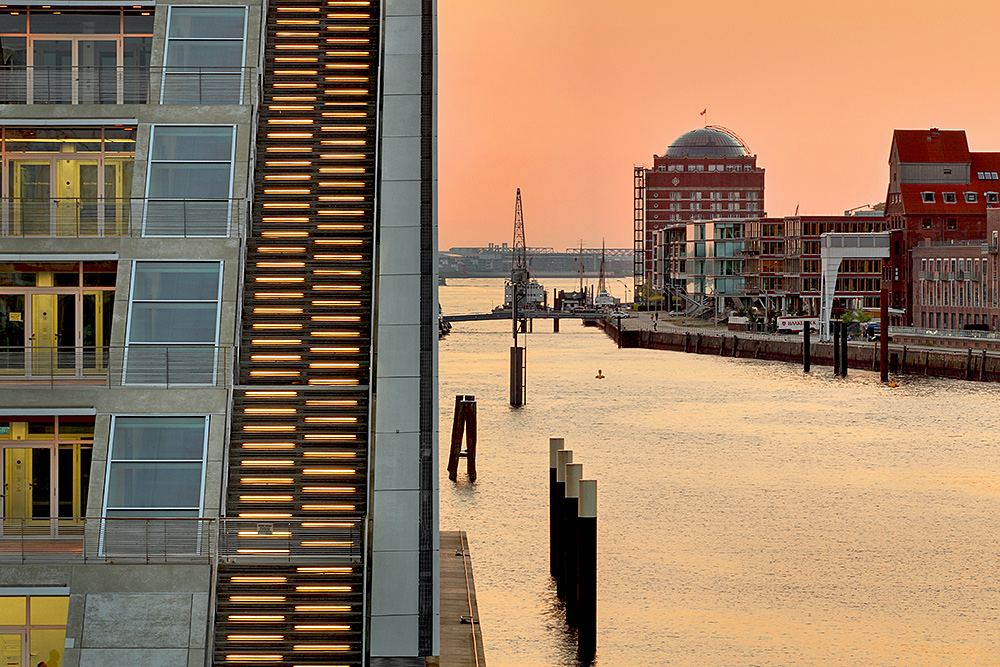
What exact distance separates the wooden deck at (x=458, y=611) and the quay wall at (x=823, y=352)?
69.9m

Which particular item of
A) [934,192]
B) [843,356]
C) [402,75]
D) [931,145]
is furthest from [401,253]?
[931,145]

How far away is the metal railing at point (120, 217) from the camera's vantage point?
2402cm

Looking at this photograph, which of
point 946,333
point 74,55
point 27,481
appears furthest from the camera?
point 946,333

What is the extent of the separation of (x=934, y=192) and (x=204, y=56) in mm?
121189

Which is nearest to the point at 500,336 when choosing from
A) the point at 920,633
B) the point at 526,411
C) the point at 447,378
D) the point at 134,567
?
the point at 447,378

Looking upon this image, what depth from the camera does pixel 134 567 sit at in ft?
66.3

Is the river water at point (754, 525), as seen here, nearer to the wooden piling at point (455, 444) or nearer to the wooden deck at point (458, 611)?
the wooden piling at point (455, 444)

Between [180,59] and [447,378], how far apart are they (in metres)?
79.4

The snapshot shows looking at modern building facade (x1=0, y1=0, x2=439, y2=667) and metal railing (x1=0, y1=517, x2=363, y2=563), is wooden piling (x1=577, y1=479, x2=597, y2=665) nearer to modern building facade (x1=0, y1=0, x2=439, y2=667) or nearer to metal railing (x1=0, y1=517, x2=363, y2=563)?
modern building facade (x1=0, y1=0, x2=439, y2=667)

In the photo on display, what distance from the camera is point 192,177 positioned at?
24.6 m

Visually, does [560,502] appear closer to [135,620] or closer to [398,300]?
[398,300]

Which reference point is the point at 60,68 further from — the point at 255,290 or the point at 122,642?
the point at 122,642

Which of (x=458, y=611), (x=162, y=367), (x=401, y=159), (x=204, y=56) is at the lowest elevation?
(x=458, y=611)

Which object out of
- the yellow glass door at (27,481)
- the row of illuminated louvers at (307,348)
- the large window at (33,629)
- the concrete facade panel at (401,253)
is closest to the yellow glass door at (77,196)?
the row of illuminated louvers at (307,348)
